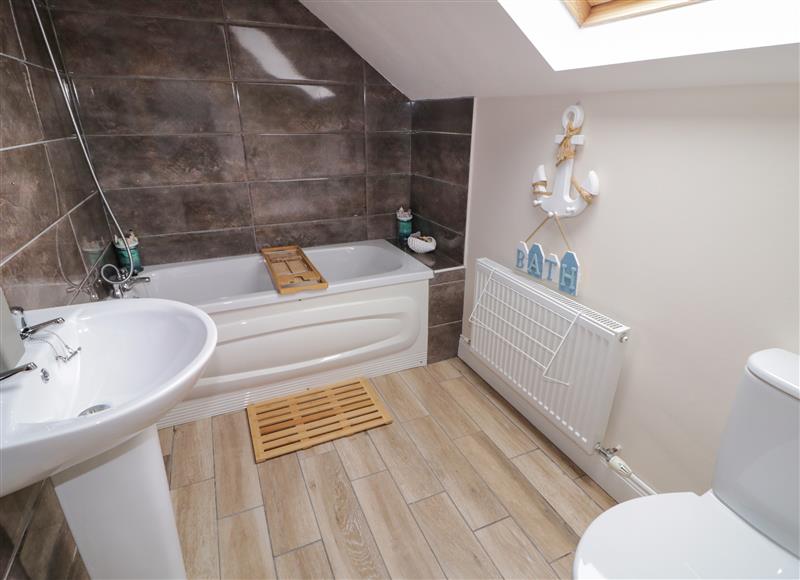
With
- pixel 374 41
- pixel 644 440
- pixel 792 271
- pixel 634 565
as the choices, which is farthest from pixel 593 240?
pixel 374 41

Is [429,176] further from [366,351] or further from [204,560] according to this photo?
[204,560]

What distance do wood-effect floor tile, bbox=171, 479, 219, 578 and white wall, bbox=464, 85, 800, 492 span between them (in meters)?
1.45

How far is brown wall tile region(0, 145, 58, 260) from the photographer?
1.15 m

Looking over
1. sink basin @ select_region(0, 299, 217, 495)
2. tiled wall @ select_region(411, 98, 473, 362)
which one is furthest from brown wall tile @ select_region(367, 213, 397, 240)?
sink basin @ select_region(0, 299, 217, 495)

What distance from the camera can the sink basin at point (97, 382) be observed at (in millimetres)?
657

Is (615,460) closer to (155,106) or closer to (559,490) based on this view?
(559,490)

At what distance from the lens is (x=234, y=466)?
1752mm

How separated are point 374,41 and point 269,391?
1.78 meters

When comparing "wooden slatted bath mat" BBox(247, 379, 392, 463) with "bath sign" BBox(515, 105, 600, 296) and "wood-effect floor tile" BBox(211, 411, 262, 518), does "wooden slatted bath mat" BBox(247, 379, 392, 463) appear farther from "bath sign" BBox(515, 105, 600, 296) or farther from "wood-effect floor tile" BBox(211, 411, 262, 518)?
"bath sign" BBox(515, 105, 600, 296)

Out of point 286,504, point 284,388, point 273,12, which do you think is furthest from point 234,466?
point 273,12

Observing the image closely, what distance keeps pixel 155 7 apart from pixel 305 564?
240cm

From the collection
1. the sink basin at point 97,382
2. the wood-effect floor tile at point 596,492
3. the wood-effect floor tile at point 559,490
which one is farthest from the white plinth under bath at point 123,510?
the wood-effect floor tile at point 596,492

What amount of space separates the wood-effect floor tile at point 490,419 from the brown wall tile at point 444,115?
1304mm

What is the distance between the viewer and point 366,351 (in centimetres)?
226
